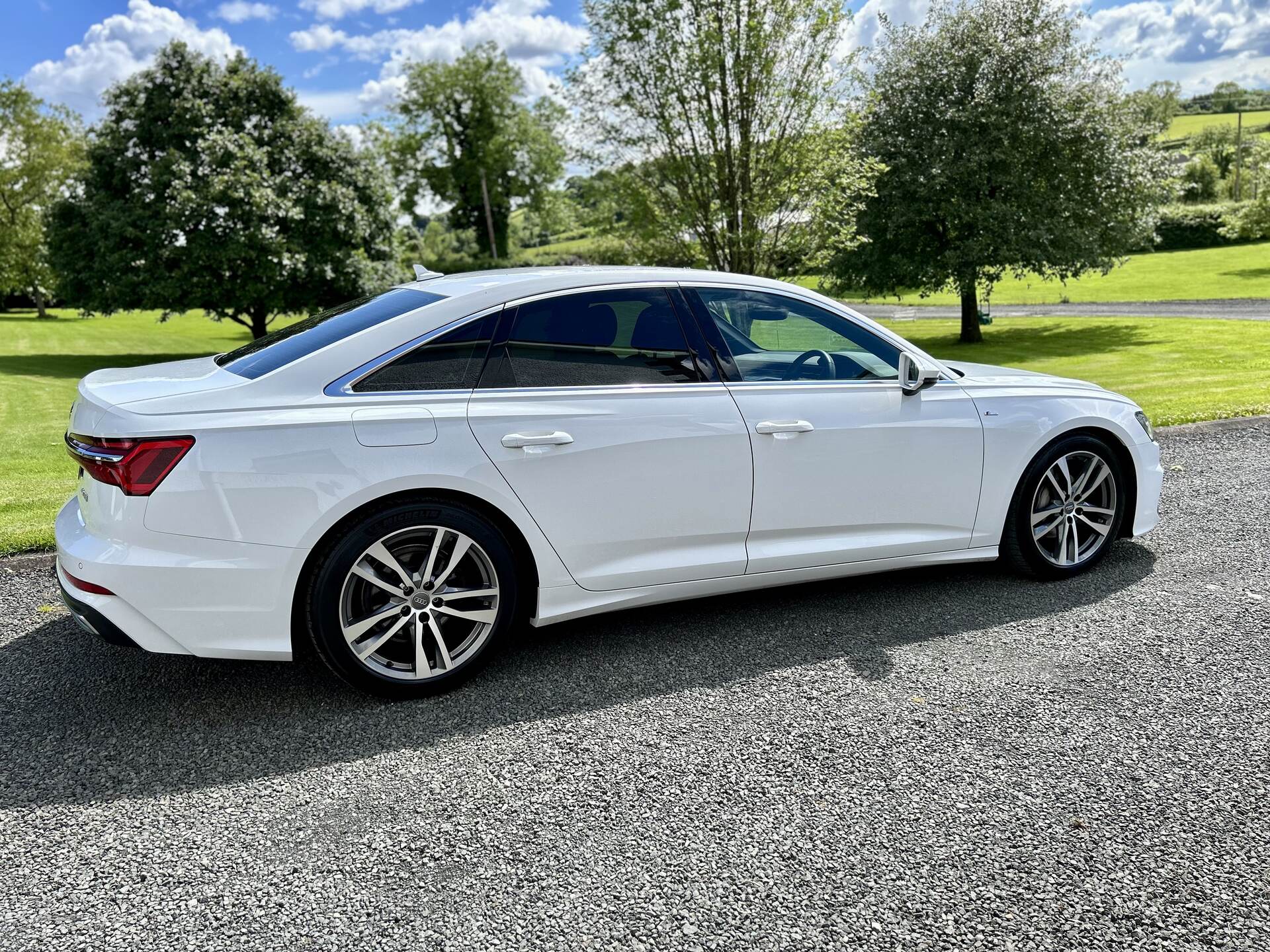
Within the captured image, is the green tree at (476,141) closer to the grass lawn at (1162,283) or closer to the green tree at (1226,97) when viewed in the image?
the grass lawn at (1162,283)

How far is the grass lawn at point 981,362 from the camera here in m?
8.73

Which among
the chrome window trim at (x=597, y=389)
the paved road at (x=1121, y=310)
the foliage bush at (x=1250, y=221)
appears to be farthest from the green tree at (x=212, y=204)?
the foliage bush at (x=1250, y=221)

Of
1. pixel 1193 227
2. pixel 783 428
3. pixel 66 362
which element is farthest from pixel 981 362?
pixel 1193 227

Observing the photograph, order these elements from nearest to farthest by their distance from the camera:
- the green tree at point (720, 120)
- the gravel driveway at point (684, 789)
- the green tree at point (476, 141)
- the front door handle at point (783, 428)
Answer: the gravel driveway at point (684, 789) < the front door handle at point (783, 428) < the green tree at point (720, 120) < the green tree at point (476, 141)

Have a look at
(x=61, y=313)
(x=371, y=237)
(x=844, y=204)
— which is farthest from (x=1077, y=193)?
(x=61, y=313)

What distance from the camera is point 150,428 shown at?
3283 mm

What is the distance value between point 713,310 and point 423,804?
7.99 ft

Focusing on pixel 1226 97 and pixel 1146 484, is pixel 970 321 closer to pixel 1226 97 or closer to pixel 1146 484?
pixel 1146 484

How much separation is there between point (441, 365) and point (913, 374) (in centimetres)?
221

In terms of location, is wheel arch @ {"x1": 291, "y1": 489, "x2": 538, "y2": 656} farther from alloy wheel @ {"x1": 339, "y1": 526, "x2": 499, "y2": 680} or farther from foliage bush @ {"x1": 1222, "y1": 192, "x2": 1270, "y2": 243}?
foliage bush @ {"x1": 1222, "y1": 192, "x2": 1270, "y2": 243}

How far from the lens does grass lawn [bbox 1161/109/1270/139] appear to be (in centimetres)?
10119

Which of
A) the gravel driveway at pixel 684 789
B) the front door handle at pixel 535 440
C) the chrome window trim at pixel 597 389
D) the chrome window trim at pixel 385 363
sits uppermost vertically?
the chrome window trim at pixel 385 363

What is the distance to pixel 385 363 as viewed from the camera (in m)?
3.64

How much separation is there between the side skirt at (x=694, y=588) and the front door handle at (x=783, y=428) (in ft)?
2.09
